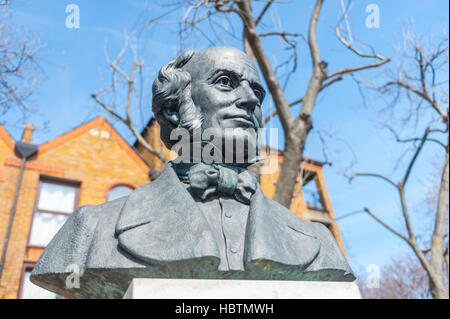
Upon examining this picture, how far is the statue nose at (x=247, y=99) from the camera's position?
8.45 feet

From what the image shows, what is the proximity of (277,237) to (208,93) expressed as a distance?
0.95m

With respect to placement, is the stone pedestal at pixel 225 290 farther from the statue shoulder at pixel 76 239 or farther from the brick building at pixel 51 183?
the brick building at pixel 51 183

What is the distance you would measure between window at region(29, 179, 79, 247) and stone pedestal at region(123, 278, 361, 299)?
942 cm

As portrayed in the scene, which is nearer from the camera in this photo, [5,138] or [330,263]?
[330,263]

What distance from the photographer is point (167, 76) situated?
8.95 feet

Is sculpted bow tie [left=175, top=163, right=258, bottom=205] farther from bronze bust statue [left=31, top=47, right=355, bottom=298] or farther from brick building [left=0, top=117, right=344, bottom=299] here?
brick building [left=0, top=117, right=344, bottom=299]

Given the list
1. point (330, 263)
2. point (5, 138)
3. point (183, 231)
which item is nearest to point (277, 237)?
point (330, 263)

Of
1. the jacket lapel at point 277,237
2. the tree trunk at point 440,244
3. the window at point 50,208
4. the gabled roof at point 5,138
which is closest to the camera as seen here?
→ the jacket lapel at point 277,237

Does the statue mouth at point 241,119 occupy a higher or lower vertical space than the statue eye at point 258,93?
lower

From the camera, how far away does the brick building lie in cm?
974

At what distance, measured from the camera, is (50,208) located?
10844 millimetres

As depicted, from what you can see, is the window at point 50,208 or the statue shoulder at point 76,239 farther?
the window at point 50,208

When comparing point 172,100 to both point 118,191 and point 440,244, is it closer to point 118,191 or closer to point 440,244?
point 440,244

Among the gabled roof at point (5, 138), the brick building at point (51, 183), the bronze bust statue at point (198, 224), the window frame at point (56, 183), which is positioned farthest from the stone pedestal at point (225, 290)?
the gabled roof at point (5, 138)
